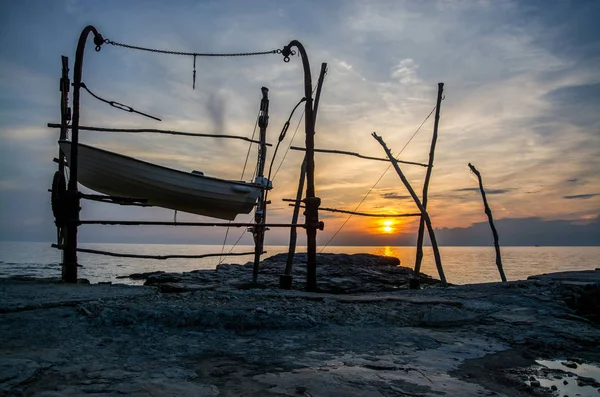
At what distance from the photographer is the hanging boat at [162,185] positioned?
9.66 meters

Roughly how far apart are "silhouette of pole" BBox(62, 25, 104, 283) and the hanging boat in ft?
6.62

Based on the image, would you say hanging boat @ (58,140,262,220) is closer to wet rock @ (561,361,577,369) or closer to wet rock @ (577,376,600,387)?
wet rock @ (561,361,577,369)

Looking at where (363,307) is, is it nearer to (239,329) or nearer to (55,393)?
(239,329)

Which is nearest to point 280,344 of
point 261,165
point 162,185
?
point 261,165

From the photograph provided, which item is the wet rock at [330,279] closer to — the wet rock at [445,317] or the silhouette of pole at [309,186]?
the silhouette of pole at [309,186]

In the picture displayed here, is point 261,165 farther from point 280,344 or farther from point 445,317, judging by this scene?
point 280,344

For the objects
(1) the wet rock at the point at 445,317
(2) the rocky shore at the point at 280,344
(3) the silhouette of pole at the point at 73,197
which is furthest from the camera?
(3) the silhouette of pole at the point at 73,197

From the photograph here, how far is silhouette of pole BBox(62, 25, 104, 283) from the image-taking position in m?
7.15

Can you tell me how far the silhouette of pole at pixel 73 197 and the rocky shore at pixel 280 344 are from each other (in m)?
0.98

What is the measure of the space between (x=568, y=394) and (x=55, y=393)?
→ 12.0ft

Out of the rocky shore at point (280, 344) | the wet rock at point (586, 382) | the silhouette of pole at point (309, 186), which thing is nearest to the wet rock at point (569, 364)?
the rocky shore at point (280, 344)

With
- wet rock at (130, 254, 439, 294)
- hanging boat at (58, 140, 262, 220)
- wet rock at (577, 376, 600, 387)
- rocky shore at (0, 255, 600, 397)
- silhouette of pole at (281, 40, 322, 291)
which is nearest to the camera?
rocky shore at (0, 255, 600, 397)

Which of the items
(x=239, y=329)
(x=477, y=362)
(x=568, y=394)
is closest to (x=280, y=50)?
(x=239, y=329)

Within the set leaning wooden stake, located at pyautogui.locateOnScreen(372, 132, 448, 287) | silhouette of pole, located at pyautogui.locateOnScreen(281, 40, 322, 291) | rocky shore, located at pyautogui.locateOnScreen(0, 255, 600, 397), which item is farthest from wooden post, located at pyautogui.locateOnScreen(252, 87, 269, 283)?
rocky shore, located at pyautogui.locateOnScreen(0, 255, 600, 397)
